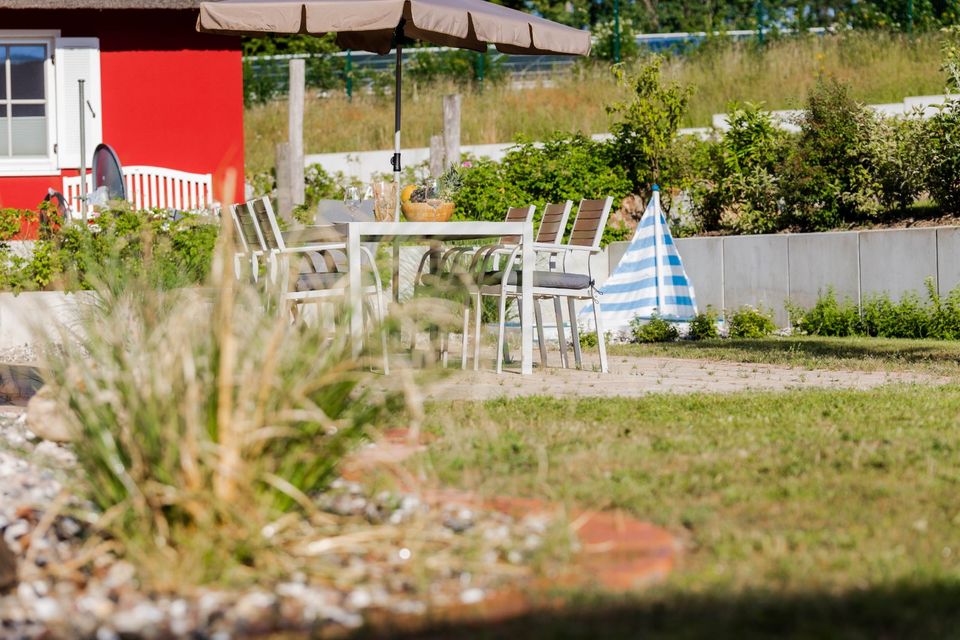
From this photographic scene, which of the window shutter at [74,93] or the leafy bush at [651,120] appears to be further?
the window shutter at [74,93]

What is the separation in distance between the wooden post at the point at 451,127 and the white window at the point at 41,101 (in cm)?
359

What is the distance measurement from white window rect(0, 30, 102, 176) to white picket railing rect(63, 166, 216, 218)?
375mm

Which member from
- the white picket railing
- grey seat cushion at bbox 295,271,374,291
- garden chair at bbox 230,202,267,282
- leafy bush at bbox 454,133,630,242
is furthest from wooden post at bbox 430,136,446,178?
grey seat cushion at bbox 295,271,374,291

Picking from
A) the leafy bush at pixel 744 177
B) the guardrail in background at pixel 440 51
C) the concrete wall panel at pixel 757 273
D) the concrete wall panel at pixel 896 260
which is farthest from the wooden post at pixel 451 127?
the guardrail in background at pixel 440 51

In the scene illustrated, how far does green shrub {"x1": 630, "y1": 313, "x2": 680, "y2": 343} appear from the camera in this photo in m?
9.51

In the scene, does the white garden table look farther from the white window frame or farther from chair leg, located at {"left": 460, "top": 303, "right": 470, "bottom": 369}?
the white window frame

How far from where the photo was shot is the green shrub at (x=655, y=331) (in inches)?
374

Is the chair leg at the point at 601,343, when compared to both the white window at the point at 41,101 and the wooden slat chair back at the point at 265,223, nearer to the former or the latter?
the wooden slat chair back at the point at 265,223

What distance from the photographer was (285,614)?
96.2 inches

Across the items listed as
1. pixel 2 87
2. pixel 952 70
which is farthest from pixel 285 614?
pixel 2 87

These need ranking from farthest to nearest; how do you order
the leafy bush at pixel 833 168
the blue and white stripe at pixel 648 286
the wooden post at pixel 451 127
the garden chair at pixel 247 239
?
the wooden post at pixel 451 127, the leafy bush at pixel 833 168, the blue and white stripe at pixel 648 286, the garden chair at pixel 247 239

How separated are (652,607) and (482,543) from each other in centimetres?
52

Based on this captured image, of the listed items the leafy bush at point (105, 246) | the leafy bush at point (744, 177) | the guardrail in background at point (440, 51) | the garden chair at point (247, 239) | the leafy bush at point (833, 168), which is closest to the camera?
the garden chair at point (247, 239)

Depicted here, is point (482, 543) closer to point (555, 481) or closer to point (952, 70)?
point (555, 481)
